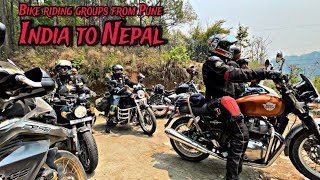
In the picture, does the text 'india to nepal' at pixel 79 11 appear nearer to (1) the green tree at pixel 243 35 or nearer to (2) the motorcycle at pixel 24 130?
(1) the green tree at pixel 243 35

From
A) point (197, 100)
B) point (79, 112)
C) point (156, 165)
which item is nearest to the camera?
point (79, 112)

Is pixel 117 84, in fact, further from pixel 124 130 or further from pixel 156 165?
pixel 156 165

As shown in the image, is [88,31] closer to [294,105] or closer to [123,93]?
[123,93]

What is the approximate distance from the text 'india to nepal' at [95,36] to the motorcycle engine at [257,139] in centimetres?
Answer: 1209

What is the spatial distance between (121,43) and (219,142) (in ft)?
40.0

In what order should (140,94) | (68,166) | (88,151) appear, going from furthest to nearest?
(140,94), (88,151), (68,166)

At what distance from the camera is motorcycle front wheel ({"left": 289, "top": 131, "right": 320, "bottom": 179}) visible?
3.13m

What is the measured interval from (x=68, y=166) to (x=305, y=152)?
279cm

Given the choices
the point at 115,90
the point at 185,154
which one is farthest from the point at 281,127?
the point at 115,90

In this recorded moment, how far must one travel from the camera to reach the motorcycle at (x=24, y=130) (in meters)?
1.73

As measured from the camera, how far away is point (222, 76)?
3168 millimetres

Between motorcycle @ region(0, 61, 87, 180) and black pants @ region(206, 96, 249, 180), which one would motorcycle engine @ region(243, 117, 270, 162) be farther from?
motorcycle @ region(0, 61, 87, 180)

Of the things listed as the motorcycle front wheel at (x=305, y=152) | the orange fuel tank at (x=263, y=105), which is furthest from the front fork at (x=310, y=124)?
the orange fuel tank at (x=263, y=105)

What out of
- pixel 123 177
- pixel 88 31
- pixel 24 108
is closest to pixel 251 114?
pixel 123 177
